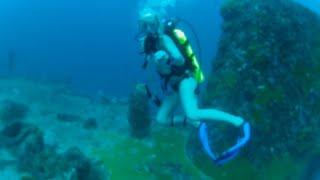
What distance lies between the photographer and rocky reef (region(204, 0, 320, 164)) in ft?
28.6

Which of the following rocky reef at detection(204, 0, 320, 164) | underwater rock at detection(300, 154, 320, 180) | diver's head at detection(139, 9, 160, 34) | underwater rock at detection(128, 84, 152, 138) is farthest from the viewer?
underwater rock at detection(128, 84, 152, 138)

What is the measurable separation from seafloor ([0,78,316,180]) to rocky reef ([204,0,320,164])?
1.52 ft

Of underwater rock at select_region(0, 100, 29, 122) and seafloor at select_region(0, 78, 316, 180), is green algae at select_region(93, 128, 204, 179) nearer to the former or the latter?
seafloor at select_region(0, 78, 316, 180)

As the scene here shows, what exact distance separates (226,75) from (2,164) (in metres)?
4.46

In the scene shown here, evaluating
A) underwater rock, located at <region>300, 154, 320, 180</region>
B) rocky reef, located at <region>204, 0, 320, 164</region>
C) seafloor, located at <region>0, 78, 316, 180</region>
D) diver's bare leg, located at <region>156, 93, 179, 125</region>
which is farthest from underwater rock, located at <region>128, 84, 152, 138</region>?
underwater rock, located at <region>300, 154, 320, 180</region>

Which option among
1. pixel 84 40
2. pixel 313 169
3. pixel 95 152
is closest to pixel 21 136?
pixel 95 152

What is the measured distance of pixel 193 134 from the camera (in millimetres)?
9609

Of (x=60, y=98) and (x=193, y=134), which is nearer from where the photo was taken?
(x=193, y=134)

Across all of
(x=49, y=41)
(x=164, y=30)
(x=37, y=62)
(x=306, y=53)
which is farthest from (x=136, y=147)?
(x=49, y=41)

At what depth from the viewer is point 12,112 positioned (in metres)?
10.9

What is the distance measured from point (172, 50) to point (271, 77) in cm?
238

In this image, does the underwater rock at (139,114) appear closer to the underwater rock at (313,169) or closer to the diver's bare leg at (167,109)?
the diver's bare leg at (167,109)

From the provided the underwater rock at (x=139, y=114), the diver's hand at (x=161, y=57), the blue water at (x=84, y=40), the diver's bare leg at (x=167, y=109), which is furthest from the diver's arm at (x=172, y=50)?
the blue water at (x=84, y=40)

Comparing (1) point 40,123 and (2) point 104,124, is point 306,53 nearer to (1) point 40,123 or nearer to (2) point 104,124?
(2) point 104,124
